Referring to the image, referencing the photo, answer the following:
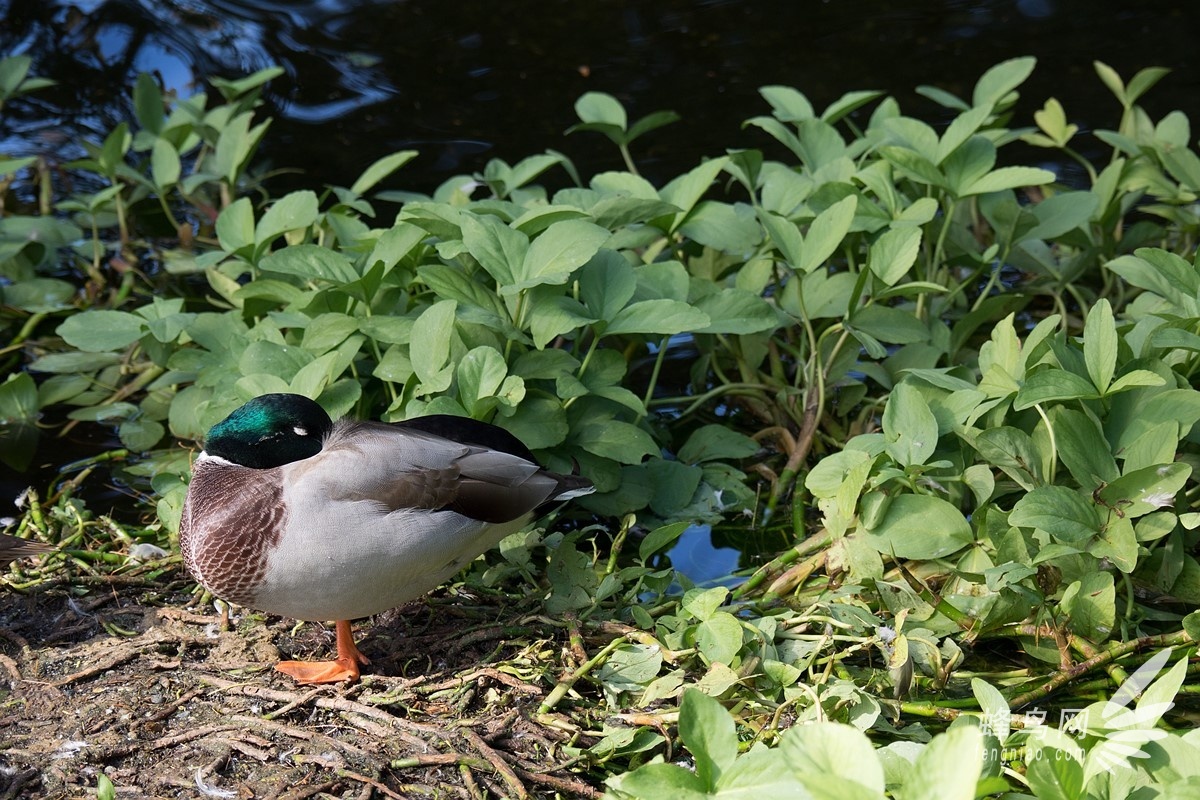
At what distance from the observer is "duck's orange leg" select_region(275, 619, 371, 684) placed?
9.93 ft

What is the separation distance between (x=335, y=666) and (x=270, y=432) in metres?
0.57

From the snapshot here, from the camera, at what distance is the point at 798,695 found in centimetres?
292

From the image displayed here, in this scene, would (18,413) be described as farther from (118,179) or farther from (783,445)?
(783,445)

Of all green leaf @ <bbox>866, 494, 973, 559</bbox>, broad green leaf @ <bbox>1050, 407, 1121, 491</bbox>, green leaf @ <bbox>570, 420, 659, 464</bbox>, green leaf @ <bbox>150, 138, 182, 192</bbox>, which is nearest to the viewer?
broad green leaf @ <bbox>1050, 407, 1121, 491</bbox>

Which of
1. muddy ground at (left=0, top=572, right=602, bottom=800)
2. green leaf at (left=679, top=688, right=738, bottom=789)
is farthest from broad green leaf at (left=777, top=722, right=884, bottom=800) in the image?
muddy ground at (left=0, top=572, right=602, bottom=800)

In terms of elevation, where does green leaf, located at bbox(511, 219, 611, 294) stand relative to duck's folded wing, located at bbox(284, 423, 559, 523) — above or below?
above

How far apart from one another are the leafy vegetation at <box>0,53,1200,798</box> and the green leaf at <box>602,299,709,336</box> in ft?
0.04

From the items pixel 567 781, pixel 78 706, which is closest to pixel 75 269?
pixel 78 706

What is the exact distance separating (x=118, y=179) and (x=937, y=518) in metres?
4.18

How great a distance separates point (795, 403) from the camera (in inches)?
165

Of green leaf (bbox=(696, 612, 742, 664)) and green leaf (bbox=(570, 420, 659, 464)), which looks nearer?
green leaf (bbox=(696, 612, 742, 664))

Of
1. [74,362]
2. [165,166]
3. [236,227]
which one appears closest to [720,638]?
[236,227]

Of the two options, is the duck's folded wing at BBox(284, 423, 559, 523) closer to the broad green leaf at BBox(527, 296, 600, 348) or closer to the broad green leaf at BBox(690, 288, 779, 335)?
the broad green leaf at BBox(527, 296, 600, 348)

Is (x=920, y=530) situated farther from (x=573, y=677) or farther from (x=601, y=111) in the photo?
(x=601, y=111)
